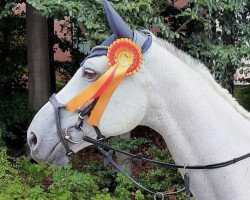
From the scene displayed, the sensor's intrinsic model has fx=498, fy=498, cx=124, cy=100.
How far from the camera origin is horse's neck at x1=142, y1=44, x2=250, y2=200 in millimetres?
2369

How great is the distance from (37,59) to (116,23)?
5.31m

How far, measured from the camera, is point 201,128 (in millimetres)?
2373

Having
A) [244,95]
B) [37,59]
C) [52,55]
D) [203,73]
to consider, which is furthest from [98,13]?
[244,95]

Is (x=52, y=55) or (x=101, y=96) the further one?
(x=52, y=55)

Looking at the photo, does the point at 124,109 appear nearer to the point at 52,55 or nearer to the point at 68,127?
the point at 68,127

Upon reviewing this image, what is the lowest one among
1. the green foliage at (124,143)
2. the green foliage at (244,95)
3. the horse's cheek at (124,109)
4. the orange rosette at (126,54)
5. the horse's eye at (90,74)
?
the green foliage at (244,95)

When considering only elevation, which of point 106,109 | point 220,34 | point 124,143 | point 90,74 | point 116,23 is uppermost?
point 116,23

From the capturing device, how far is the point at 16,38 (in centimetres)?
873

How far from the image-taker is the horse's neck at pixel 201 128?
237 cm

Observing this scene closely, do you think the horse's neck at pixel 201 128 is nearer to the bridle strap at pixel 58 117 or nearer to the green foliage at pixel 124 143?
the bridle strap at pixel 58 117

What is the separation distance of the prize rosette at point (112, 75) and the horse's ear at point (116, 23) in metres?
0.03

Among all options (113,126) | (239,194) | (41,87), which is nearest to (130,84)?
(113,126)

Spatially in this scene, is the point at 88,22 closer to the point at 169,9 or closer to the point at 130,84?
the point at 169,9

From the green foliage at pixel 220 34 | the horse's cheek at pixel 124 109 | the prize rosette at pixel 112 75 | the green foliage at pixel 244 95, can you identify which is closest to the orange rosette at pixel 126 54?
the prize rosette at pixel 112 75
